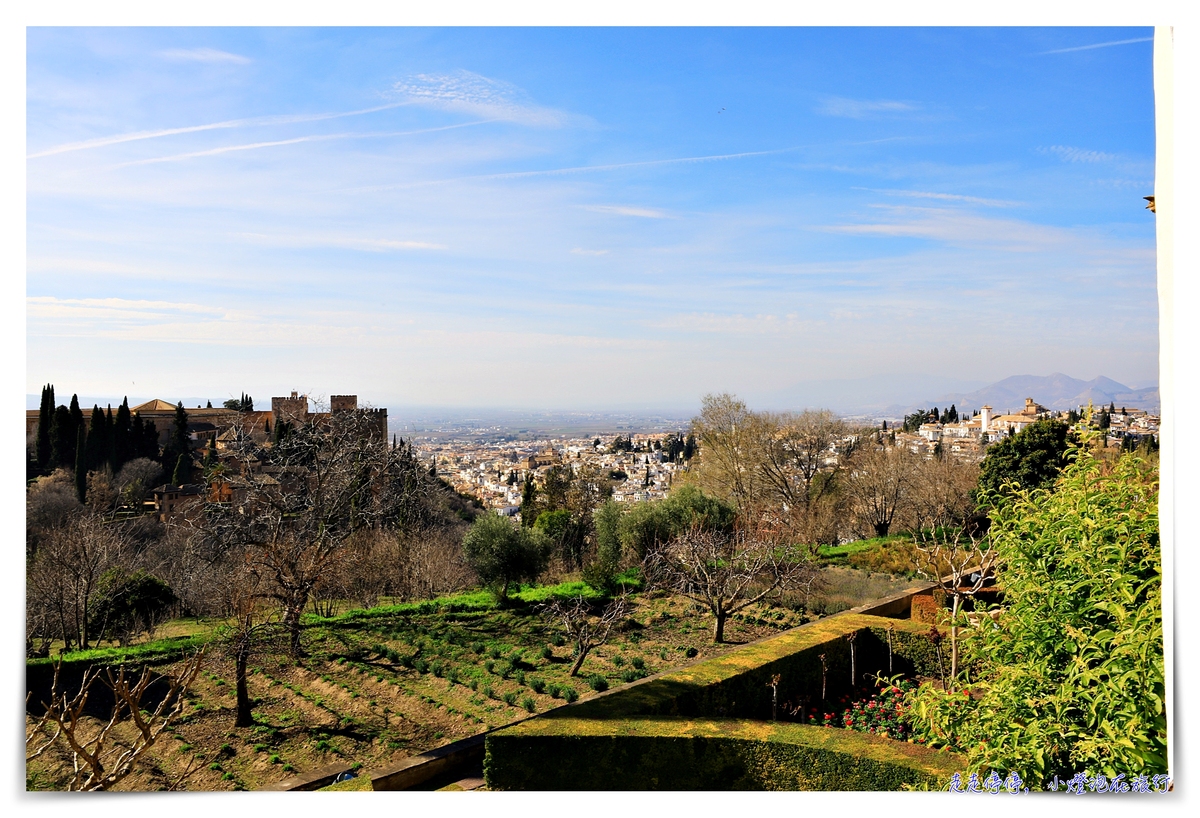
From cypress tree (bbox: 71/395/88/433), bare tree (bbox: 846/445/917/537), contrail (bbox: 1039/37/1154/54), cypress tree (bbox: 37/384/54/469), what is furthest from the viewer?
bare tree (bbox: 846/445/917/537)

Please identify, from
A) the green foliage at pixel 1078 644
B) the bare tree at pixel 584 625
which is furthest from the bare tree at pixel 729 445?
the green foliage at pixel 1078 644

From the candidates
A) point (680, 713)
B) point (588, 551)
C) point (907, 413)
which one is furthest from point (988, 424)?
point (680, 713)

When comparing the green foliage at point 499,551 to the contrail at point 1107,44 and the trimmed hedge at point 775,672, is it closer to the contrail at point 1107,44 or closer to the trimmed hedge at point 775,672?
the trimmed hedge at point 775,672

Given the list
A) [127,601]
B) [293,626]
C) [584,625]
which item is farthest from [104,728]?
[127,601]

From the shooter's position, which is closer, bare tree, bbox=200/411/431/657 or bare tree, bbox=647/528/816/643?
bare tree, bbox=200/411/431/657

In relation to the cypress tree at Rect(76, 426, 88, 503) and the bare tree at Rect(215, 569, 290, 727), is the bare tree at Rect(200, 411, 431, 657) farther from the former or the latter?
the cypress tree at Rect(76, 426, 88, 503)

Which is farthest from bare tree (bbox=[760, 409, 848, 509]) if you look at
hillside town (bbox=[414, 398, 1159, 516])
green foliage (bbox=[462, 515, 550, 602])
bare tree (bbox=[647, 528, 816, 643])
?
green foliage (bbox=[462, 515, 550, 602])
